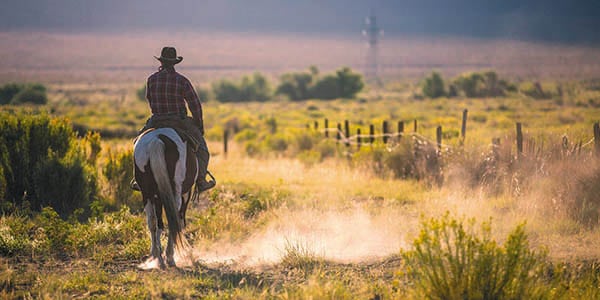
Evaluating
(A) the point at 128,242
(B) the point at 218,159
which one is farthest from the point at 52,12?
(A) the point at 128,242

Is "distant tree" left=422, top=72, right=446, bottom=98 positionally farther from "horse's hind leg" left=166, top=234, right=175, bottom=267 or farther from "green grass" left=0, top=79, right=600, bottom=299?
"horse's hind leg" left=166, top=234, right=175, bottom=267

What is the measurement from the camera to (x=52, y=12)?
188875 mm

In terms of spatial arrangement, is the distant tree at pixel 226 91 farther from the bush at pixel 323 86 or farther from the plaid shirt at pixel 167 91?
the plaid shirt at pixel 167 91

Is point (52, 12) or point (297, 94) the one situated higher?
point (52, 12)

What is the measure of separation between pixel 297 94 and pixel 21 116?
70851mm

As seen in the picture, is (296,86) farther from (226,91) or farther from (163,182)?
(163,182)

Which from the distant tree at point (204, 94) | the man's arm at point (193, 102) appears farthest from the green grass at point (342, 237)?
the distant tree at point (204, 94)

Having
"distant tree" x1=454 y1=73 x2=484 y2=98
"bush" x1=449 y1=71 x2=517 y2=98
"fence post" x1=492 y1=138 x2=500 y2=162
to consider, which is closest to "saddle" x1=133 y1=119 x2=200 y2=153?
"fence post" x1=492 y1=138 x2=500 y2=162

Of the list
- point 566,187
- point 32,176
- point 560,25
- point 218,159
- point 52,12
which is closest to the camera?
point 566,187

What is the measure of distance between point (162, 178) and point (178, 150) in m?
0.44

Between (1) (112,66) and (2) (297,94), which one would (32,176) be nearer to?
(2) (297,94)

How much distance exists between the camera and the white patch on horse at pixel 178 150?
753 centimetres

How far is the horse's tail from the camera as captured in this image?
7422 mm

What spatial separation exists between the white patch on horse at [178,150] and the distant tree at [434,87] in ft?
221
